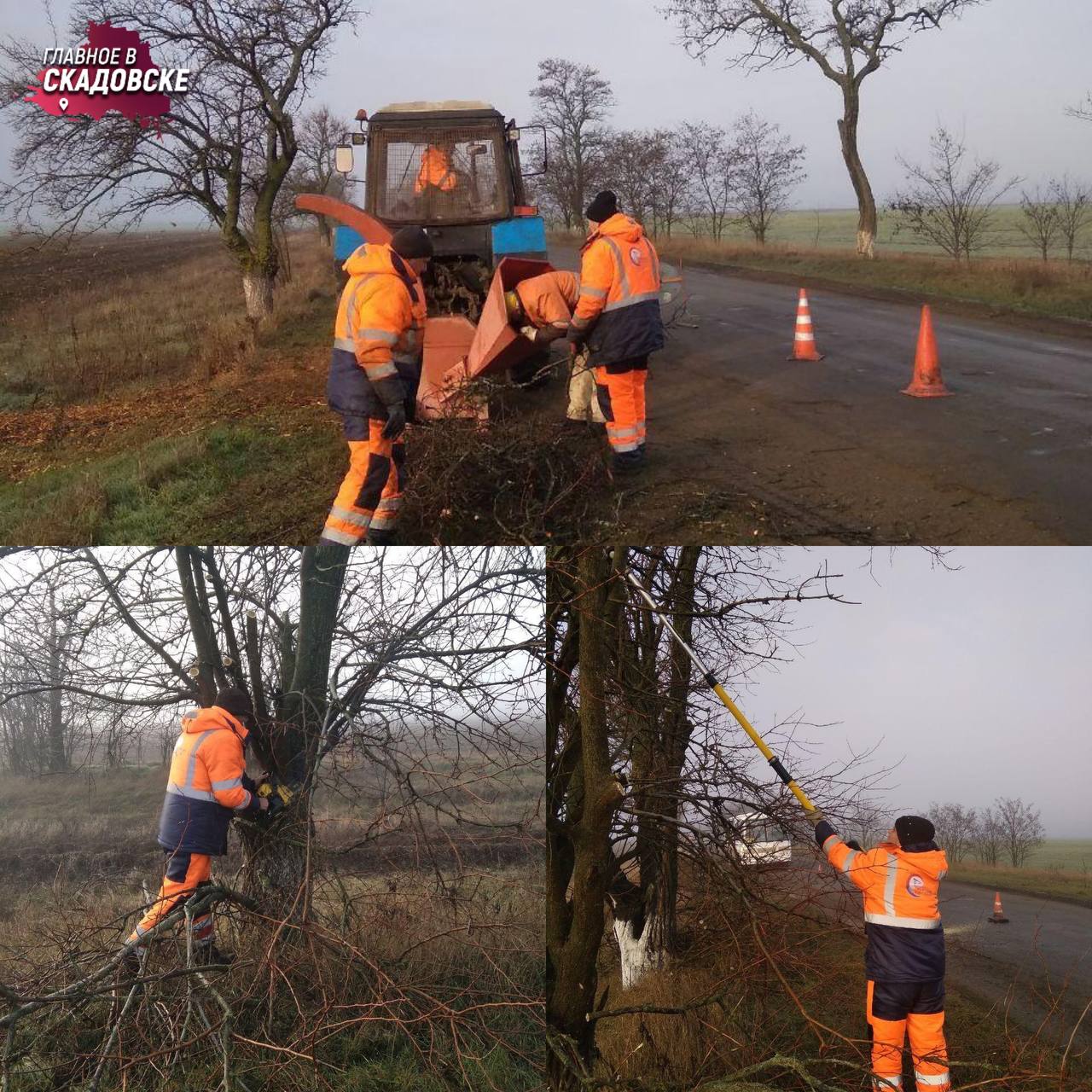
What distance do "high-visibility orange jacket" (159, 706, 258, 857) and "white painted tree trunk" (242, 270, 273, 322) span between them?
12.5 meters

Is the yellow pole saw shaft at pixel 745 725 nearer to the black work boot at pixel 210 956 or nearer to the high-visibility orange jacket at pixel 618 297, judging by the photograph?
the high-visibility orange jacket at pixel 618 297

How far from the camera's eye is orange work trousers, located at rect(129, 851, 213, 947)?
15.3 feet

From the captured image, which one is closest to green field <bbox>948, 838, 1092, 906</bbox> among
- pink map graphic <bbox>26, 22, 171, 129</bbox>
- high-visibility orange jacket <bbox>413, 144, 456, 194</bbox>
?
high-visibility orange jacket <bbox>413, 144, 456, 194</bbox>

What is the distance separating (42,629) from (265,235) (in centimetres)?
1265

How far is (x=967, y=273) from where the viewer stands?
16.7m

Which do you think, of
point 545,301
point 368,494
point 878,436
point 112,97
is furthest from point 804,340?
point 112,97

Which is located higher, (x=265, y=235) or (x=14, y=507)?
(x=265, y=235)

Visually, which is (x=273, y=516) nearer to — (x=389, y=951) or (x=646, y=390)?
(x=389, y=951)

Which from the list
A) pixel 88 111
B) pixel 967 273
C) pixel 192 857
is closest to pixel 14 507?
pixel 192 857

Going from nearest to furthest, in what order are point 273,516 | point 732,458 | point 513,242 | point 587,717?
1. point 587,717
2. point 273,516
3. point 732,458
4. point 513,242

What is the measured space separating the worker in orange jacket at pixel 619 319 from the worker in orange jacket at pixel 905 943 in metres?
2.90

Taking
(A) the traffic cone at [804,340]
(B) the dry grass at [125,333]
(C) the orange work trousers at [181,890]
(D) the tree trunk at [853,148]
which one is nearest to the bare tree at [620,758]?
(C) the orange work trousers at [181,890]

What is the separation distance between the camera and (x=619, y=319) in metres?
6.45

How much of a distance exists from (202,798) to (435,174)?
7.19 m
